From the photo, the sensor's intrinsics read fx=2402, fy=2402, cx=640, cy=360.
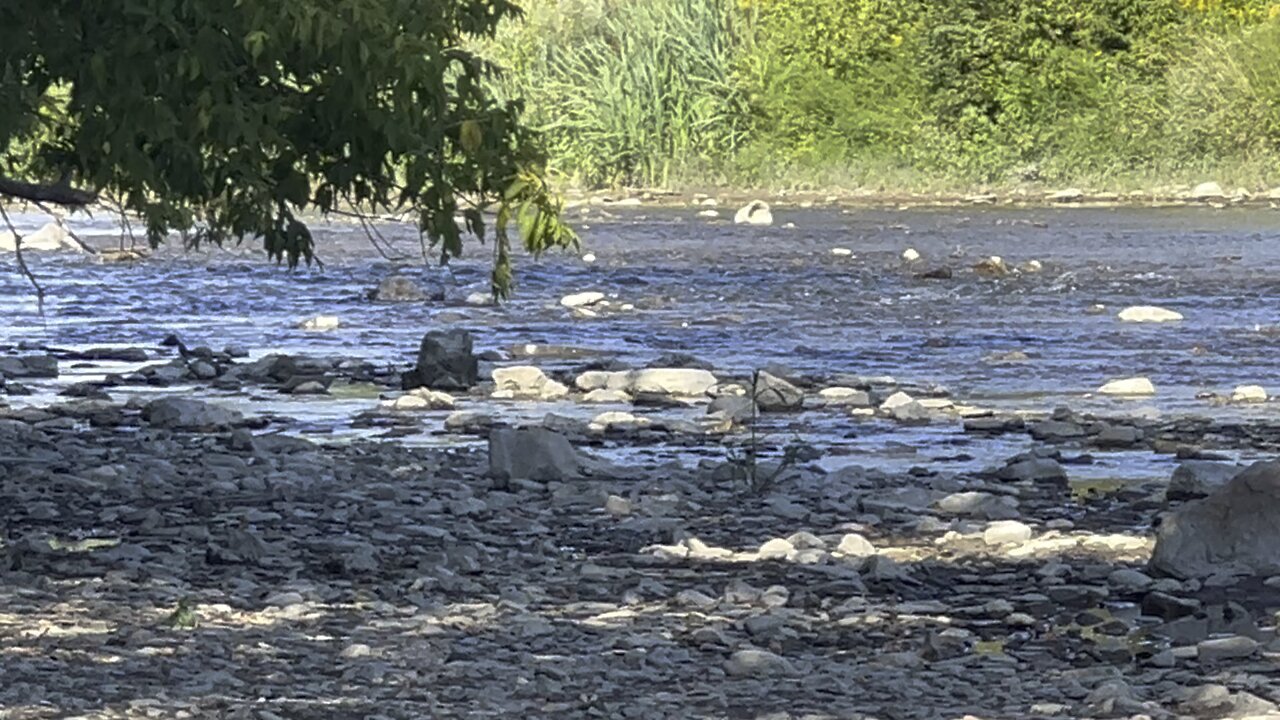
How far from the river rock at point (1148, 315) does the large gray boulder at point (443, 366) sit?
744cm

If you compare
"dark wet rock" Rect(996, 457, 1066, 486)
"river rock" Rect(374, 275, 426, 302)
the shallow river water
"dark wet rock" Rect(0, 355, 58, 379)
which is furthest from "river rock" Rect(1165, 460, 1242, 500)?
"river rock" Rect(374, 275, 426, 302)

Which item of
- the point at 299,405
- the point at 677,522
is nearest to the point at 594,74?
Result: the point at 299,405

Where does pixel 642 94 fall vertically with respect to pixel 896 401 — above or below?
above

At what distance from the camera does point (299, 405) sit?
15.1 metres

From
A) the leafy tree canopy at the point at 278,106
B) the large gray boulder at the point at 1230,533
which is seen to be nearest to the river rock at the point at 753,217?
the leafy tree canopy at the point at 278,106

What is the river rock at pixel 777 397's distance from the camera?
1464 cm

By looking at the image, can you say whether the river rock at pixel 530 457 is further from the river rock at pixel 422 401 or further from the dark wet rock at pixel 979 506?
the river rock at pixel 422 401

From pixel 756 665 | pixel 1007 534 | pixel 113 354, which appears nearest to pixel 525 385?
pixel 113 354

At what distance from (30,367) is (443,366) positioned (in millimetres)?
3219

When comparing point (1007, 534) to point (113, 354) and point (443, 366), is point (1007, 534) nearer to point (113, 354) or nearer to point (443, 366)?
point (443, 366)

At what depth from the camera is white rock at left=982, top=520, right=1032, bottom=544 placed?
9320 mm

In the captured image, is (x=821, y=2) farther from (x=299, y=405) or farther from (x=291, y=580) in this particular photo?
(x=291, y=580)

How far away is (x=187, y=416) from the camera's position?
44.4 ft

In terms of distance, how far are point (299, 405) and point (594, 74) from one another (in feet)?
130
